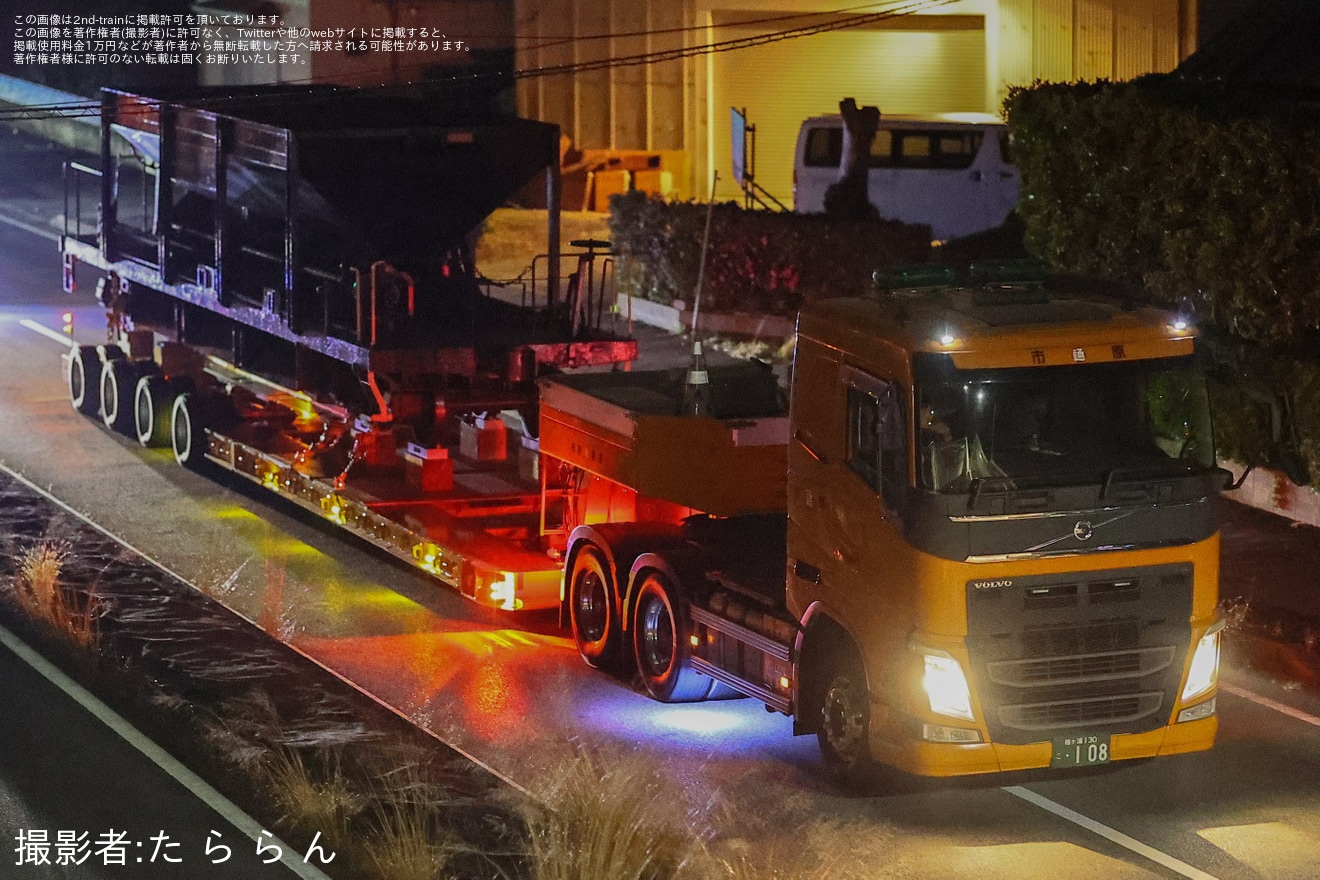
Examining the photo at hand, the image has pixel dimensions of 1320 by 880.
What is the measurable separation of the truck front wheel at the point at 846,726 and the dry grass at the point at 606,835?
3.16 feet

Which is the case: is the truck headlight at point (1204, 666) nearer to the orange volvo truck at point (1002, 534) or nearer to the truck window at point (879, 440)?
the orange volvo truck at point (1002, 534)

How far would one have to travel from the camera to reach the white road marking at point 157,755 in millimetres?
9242

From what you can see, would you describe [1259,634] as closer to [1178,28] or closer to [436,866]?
[436,866]

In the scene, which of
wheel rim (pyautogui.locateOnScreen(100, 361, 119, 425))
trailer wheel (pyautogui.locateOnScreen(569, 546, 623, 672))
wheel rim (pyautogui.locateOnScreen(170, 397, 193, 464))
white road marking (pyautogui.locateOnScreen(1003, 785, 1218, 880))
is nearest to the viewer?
white road marking (pyautogui.locateOnScreen(1003, 785, 1218, 880))

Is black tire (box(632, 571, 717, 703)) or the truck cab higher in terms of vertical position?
the truck cab

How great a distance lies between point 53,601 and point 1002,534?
23.7ft

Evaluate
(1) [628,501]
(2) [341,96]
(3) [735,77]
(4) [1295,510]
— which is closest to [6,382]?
(2) [341,96]

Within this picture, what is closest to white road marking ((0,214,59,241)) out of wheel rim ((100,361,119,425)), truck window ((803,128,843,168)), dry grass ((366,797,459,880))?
truck window ((803,128,843,168))

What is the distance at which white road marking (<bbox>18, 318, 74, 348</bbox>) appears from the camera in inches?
1007

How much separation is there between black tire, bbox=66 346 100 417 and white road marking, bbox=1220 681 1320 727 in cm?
1288

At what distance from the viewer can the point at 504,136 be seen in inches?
658

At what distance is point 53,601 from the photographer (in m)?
13.5

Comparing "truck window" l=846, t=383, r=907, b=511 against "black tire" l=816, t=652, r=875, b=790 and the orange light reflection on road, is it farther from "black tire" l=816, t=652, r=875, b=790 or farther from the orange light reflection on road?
the orange light reflection on road


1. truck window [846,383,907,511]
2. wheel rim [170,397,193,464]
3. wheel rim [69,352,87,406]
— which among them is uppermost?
truck window [846,383,907,511]
